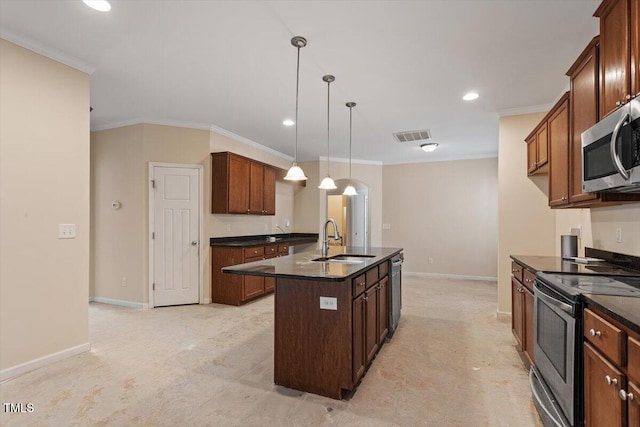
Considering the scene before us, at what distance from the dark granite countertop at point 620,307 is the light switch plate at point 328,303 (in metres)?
1.39

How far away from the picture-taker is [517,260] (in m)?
2.98

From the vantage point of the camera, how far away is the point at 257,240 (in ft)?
18.4

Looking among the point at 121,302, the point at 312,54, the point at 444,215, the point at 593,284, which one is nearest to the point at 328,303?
the point at 593,284

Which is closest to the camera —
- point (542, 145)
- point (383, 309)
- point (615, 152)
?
point (615, 152)

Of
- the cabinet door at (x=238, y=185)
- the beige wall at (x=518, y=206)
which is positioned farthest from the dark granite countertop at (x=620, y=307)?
the cabinet door at (x=238, y=185)

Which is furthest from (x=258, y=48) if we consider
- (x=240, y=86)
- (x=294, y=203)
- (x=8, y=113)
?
(x=294, y=203)

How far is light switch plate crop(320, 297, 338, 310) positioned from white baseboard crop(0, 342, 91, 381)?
247cm

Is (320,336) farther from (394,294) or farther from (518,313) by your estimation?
(518,313)

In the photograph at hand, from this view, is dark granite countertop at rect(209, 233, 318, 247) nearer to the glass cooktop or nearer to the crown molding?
the crown molding

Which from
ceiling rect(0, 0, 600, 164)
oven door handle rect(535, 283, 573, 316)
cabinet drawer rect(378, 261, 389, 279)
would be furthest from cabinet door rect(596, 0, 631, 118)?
cabinet drawer rect(378, 261, 389, 279)

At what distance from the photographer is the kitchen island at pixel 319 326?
221 cm

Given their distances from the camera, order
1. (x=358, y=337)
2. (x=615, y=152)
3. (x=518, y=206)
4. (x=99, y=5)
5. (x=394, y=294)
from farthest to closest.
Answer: (x=518, y=206)
(x=394, y=294)
(x=358, y=337)
(x=99, y=5)
(x=615, y=152)

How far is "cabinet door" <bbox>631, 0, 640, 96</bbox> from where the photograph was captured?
156cm

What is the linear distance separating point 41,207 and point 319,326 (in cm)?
261
